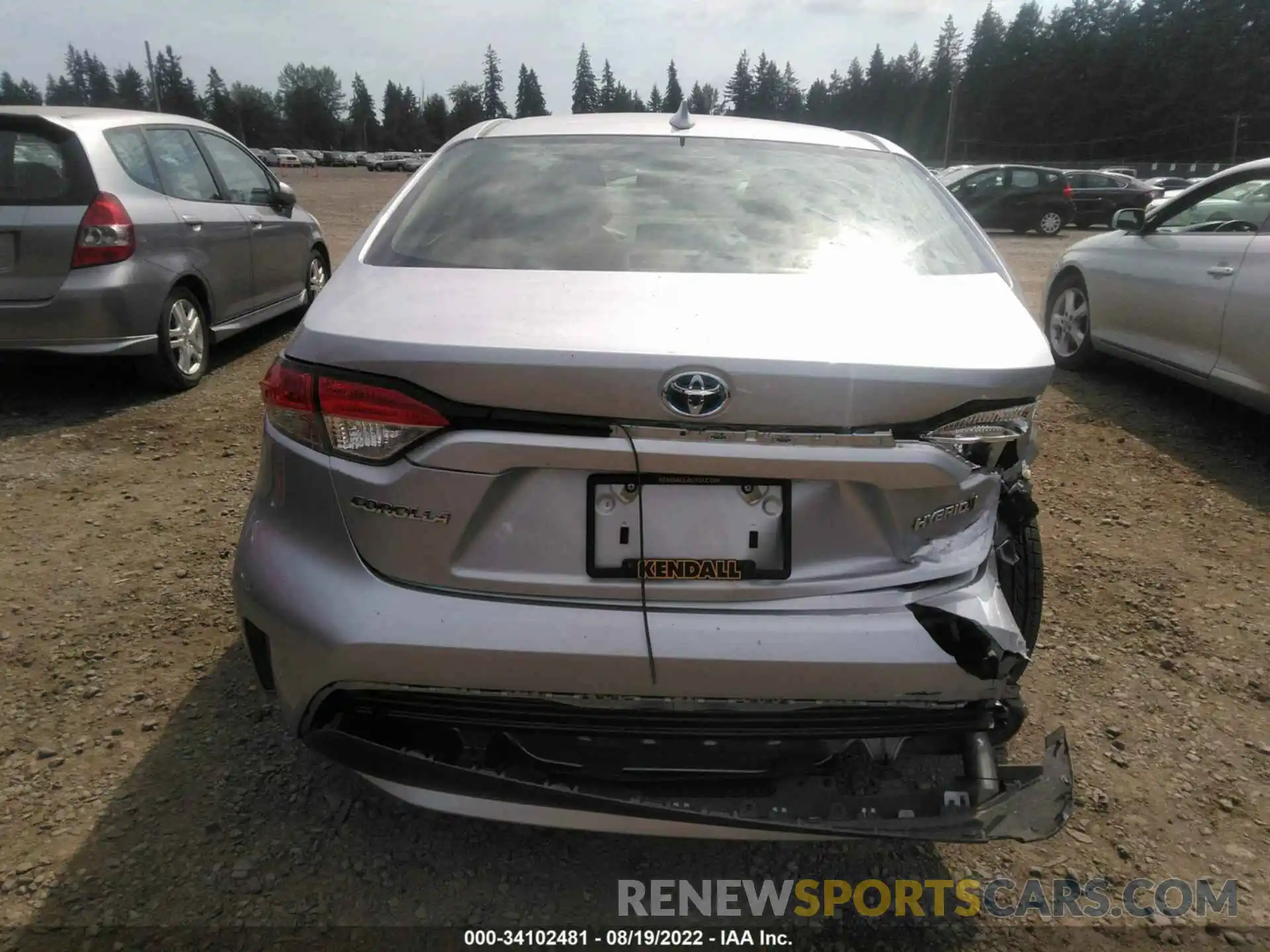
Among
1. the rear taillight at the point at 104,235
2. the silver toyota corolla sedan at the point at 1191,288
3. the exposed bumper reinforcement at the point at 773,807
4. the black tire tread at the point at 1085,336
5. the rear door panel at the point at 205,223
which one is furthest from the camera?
the black tire tread at the point at 1085,336

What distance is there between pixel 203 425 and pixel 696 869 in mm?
4162

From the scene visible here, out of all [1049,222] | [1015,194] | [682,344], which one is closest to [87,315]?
[682,344]

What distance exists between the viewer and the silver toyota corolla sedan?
15.7 ft

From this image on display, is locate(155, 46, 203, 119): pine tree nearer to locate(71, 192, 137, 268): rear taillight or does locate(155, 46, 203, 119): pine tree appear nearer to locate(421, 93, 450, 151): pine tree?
locate(421, 93, 450, 151): pine tree

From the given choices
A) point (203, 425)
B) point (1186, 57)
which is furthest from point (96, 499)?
point (1186, 57)

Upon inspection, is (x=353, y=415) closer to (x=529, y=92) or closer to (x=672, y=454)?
(x=672, y=454)

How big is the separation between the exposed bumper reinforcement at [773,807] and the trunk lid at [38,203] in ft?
14.6

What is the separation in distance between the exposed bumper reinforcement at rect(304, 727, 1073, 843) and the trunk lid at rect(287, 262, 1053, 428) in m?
0.74

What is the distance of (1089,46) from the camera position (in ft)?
240

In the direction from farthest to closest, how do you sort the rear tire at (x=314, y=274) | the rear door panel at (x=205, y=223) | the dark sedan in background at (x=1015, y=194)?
the dark sedan in background at (x=1015, y=194) < the rear tire at (x=314, y=274) < the rear door panel at (x=205, y=223)

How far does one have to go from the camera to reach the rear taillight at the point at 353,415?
1.76 meters

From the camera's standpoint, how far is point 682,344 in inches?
68.6

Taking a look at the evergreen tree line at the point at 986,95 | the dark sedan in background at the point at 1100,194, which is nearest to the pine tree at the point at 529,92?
the evergreen tree line at the point at 986,95

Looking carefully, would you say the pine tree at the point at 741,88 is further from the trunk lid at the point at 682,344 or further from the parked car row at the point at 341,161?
the trunk lid at the point at 682,344
